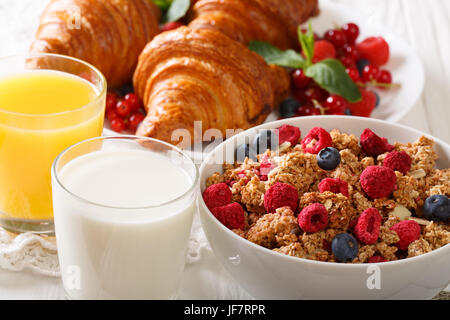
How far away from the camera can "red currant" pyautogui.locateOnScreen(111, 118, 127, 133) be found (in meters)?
1.72

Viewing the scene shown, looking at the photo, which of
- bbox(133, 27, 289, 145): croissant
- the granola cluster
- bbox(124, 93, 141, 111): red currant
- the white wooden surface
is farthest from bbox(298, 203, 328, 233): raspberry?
bbox(124, 93, 141, 111): red currant

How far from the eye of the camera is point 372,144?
1259mm

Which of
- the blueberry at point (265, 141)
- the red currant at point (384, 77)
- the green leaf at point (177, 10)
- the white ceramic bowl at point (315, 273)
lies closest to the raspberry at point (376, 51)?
the red currant at point (384, 77)

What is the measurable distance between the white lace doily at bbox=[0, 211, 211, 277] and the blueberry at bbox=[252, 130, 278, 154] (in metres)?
0.23

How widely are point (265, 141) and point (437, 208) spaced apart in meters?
0.37

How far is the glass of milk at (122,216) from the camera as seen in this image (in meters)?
1.02

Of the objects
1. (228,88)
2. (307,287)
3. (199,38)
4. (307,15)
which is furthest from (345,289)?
(307,15)

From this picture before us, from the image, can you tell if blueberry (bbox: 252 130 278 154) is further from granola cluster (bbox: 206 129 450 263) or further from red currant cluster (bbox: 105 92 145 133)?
red currant cluster (bbox: 105 92 145 133)

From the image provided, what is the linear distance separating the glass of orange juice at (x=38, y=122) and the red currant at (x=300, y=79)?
0.74 meters

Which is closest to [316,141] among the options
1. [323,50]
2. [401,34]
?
[323,50]

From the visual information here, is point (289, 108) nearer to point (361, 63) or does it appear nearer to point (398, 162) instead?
point (361, 63)

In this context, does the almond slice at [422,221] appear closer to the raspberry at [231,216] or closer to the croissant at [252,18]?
the raspberry at [231,216]

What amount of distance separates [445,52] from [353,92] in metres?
0.64

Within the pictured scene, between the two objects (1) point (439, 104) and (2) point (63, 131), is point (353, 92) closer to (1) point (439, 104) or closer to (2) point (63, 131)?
(1) point (439, 104)
